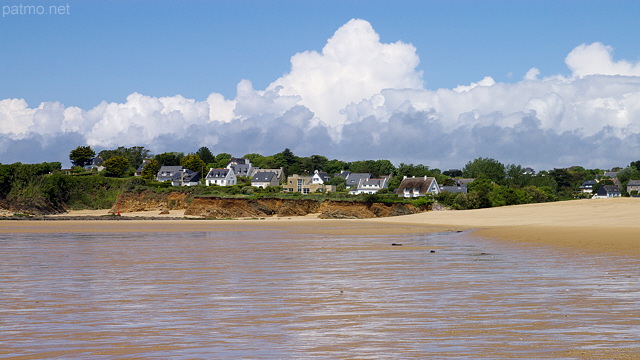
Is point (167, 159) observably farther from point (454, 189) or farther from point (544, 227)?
point (544, 227)

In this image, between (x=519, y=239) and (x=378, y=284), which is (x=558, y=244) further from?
(x=378, y=284)

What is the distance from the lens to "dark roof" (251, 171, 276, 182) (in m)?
158

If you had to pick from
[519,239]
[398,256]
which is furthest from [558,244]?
[398,256]

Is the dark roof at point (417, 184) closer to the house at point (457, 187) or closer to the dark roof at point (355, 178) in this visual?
the house at point (457, 187)

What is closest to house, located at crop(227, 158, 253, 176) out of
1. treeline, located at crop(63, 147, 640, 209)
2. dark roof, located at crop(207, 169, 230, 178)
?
treeline, located at crop(63, 147, 640, 209)

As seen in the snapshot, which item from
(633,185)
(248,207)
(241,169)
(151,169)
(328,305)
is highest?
(241,169)

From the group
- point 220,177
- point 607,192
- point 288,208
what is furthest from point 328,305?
point 607,192

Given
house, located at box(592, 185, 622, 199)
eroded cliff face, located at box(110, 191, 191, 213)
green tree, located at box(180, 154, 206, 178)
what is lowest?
eroded cliff face, located at box(110, 191, 191, 213)

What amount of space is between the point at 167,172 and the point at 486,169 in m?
75.3

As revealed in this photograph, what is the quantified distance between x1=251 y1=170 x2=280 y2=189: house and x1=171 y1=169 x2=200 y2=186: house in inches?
527

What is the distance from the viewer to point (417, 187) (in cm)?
13100

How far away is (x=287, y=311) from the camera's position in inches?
431

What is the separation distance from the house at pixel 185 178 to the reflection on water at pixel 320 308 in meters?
139

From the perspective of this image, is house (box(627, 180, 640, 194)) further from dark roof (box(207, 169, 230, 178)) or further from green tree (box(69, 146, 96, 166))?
green tree (box(69, 146, 96, 166))
